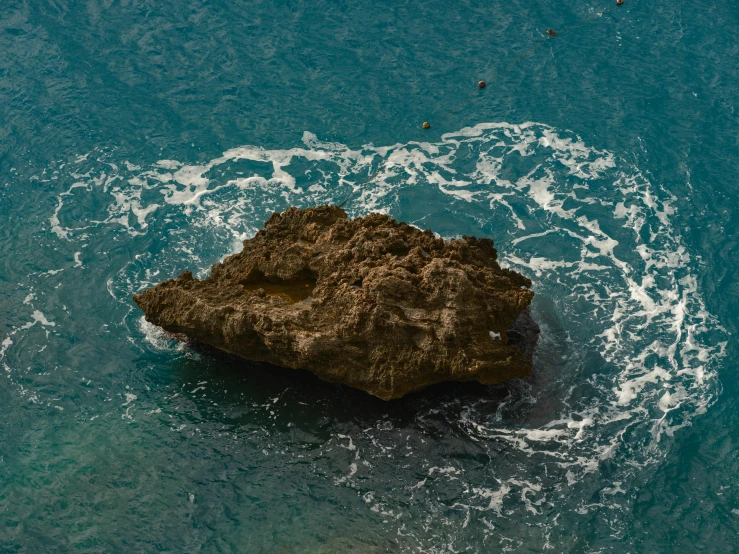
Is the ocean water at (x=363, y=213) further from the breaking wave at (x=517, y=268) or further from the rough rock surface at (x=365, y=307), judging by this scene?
the rough rock surface at (x=365, y=307)

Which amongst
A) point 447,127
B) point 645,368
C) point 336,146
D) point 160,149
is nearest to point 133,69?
point 160,149

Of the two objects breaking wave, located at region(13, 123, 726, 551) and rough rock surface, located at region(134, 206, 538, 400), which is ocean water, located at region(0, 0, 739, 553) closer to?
breaking wave, located at region(13, 123, 726, 551)

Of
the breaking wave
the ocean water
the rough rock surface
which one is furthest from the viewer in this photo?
the rough rock surface

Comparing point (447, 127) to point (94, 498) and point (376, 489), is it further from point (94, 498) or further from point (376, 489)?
point (94, 498)

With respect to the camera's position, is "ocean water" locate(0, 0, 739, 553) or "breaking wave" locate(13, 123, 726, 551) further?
"breaking wave" locate(13, 123, 726, 551)

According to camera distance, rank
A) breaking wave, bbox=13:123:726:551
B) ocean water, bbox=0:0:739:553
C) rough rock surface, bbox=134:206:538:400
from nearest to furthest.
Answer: ocean water, bbox=0:0:739:553 → breaking wave, bbox=13:123:726:551 → rough rock surface, bbox=134:206:538:400

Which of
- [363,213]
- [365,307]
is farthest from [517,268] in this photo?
[365,307]

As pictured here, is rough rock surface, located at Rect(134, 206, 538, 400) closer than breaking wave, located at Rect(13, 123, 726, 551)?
No

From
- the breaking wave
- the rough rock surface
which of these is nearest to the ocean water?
the breaking wave
